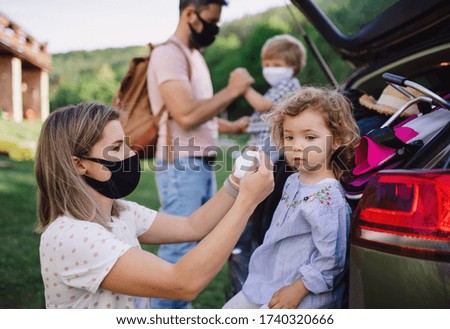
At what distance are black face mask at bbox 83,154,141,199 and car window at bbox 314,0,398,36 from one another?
5.10 ft

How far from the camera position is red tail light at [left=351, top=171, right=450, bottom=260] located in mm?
1421

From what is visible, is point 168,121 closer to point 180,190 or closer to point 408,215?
point 180,190

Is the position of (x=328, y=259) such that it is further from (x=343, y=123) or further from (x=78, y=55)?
(x=78, y=55)

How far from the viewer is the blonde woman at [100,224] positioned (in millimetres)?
1765

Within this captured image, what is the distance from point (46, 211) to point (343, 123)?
1051 millimetres

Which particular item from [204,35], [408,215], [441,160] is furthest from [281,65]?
[408,215]

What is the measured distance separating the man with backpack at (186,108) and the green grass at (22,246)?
391mm

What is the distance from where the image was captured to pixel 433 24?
2473 millimetres

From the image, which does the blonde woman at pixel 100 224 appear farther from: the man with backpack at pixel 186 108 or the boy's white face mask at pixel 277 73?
the boy's white face mask at pixel 277 73

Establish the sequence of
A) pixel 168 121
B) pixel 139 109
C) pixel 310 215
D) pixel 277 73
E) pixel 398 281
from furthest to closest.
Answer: pixel 277 73, pixel 139 109, pixel 168 121, pixel 310 215, pixel 398 281

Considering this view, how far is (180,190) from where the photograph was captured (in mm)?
3389

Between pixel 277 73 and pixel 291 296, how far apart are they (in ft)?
9.99

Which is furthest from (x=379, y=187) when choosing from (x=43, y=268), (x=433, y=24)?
(x=433, y=24)

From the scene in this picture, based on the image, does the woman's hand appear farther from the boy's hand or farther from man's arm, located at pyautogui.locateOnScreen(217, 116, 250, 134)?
man's arm, located at pyautogui.locateOnScreen(217, 116, 250, 134)
